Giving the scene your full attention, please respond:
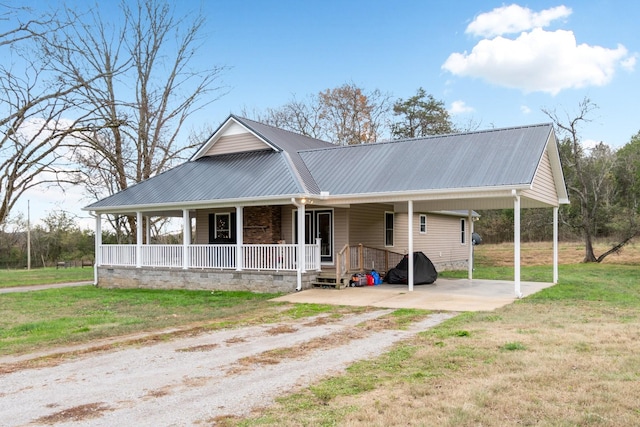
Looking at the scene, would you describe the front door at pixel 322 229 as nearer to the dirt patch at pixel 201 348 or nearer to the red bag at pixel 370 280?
the red bag at pixel 370 280

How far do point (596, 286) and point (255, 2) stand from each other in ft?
57.5

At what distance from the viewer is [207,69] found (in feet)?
96.7

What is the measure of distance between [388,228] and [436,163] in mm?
4599

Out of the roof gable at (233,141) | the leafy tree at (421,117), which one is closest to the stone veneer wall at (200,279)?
the roof gable at (233,141)

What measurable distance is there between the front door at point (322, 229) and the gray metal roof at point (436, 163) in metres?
1.29

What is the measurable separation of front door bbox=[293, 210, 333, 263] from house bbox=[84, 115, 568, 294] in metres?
0.04

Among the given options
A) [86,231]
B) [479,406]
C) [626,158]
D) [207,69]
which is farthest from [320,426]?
[86,231]

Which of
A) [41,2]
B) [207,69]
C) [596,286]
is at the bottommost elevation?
[596,286]

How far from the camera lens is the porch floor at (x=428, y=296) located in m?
12.3

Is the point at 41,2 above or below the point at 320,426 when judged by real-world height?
above

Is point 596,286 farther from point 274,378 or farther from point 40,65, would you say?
point 40,65

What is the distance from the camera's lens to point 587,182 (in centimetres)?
3253

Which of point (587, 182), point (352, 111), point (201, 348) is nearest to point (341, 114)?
point (352, 111)

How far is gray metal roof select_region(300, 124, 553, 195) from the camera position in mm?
13680
